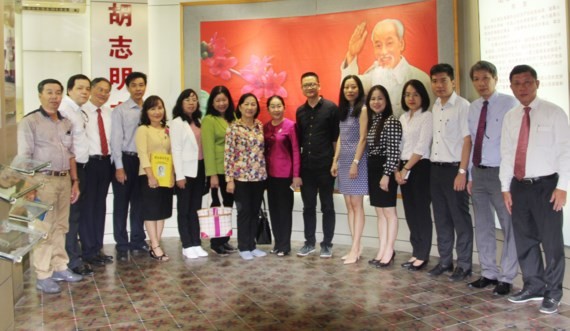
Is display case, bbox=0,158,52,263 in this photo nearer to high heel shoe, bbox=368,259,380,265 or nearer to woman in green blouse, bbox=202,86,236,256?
woman in green blouse, bbox=202,86,236,256

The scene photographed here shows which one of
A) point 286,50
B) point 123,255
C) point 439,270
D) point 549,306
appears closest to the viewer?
point 549,306

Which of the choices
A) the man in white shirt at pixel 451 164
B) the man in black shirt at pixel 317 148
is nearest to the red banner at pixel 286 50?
the man in black shirt at pixel 317 148

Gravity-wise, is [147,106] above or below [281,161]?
above

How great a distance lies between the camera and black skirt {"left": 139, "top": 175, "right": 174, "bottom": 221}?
15.2ft

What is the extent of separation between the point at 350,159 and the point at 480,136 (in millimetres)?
1197

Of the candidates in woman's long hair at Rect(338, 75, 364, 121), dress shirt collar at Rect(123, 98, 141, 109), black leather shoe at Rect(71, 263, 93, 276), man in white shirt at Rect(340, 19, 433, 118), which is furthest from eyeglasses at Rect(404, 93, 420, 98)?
black leather shoe at Rect(71, 263, 93, 276)

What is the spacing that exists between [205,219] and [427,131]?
213cm

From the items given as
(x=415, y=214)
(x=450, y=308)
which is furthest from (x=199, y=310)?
(x=415, y=214)

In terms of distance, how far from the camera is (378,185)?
14.1 ft

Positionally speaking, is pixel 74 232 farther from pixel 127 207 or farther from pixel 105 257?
pixel 127 207

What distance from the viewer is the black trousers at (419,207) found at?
4.13 m

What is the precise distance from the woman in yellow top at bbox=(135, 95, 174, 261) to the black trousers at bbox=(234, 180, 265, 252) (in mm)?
648

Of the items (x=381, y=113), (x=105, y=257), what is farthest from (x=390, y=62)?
(x=105, y=257)

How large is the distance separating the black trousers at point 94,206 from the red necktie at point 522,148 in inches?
134
